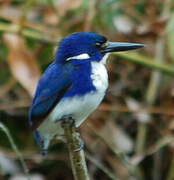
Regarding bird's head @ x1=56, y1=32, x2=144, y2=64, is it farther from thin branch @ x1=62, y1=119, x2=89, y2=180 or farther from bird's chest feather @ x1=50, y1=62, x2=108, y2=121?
thin branch @ x1=62, y1=119, x2=89, y2=180

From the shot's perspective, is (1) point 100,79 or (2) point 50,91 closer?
(1) point 100,79

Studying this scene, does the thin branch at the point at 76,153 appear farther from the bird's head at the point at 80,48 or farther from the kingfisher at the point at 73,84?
the bird's head at the point at 80,48

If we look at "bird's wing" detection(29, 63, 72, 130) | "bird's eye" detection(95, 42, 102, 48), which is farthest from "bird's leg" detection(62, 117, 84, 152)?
"bird's eye" detection(95, 42, 102, 48)

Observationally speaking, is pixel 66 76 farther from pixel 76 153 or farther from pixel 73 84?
pixel 76 153

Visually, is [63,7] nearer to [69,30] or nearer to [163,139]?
[69,30]

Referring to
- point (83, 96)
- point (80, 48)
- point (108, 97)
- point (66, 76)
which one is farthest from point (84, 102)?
point (108, 97)
